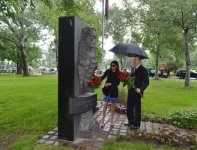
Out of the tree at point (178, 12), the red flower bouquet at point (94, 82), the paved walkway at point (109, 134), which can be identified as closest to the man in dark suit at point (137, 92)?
the paved walkway at point (109, 134)

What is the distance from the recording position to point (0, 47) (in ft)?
137

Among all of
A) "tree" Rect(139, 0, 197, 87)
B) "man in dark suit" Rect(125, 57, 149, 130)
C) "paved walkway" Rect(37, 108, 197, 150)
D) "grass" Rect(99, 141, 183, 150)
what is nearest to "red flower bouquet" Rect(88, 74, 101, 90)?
"man in dark suit" Rect(125, 57, 149, 130)

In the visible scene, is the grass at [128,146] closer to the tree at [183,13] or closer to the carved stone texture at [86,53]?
the carved stone texture at [86,53]

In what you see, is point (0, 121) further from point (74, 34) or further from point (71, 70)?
point (74, 34)

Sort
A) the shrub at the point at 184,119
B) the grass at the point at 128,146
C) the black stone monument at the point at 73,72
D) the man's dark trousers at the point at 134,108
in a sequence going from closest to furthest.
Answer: the grass at the point at 128,146, the black stone monument at the point at 73,72, the man's dark trousers at the point at 134,108, the shrub at the point at 184,119

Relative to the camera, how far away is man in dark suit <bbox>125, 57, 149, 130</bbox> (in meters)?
6.71

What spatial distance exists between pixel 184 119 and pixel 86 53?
362 cm

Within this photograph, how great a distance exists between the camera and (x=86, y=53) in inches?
229

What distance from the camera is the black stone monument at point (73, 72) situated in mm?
5645

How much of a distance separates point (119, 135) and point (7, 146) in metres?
2.53

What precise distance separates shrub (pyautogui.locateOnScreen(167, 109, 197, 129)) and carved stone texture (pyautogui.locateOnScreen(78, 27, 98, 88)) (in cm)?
319

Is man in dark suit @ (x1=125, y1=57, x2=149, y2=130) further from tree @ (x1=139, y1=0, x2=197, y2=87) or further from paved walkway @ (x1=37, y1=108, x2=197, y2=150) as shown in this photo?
tree @ (x1=139, y1=0, x2=197, y2=87)

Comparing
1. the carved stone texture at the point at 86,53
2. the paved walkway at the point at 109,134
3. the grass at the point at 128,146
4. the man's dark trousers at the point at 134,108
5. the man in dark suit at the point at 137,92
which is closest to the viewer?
the grass at the point at 128,146

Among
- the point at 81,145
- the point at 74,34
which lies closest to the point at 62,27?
the point at 74,34
